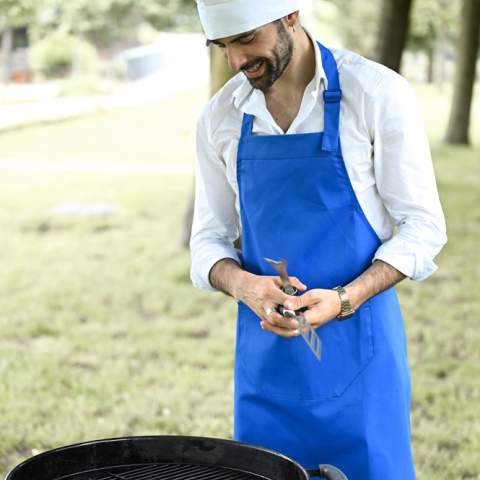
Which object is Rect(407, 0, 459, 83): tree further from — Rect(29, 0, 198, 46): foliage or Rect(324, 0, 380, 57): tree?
Rect(29, 0, 198, 46): foliage

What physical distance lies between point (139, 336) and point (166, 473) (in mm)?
3916

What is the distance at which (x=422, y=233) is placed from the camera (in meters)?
2.11

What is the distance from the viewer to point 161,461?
2.10 meters

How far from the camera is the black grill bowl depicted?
201cm

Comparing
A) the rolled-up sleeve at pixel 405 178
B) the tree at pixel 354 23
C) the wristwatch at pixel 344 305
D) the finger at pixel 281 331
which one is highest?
the rolled-up sleeve at pixel 405 178

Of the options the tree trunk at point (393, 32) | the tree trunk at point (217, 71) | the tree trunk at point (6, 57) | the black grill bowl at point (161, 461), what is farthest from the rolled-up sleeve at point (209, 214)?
the tree trunk at point (6, 57)

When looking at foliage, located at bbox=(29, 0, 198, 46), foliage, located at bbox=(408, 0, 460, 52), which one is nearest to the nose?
foliage, located at bbox=(29, 0, 198, 46)

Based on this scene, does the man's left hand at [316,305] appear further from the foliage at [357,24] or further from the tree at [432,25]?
the foliage at [357,24]

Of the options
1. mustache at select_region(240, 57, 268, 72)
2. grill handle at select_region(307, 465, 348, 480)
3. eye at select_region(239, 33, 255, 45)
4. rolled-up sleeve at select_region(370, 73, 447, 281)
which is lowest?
grill handle at select_region(307, 465, 348, 480)

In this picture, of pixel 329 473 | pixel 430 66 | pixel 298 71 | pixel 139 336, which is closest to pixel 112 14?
pixel 139 336

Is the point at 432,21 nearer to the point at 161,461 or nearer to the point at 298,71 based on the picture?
the point at 298,71

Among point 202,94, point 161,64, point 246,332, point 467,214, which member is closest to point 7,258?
point 467,214

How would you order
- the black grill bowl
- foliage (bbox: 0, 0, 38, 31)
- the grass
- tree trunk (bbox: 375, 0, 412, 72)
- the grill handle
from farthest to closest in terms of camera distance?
tree trunk (bbox: 375, 0, 412, 72)
foliage (bbox: 0, 0, 38, 31)
the grass
the black grill bowl
the grill handle

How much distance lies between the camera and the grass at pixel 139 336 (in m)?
4.48
